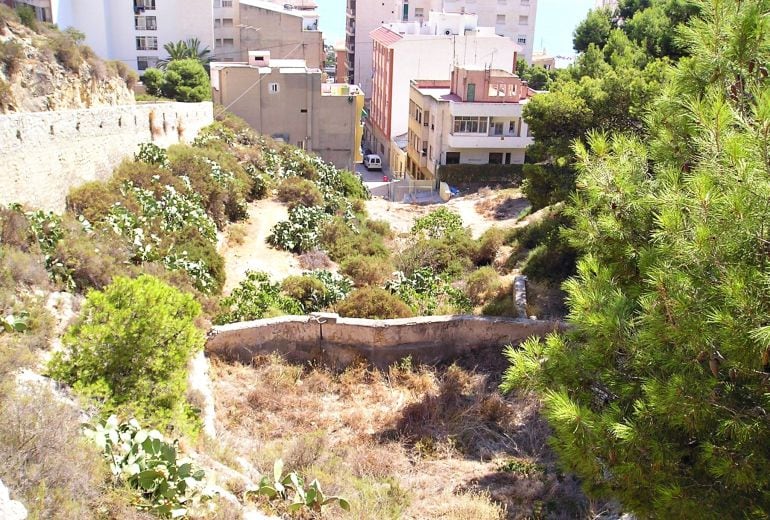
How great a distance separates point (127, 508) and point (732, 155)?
213 inches

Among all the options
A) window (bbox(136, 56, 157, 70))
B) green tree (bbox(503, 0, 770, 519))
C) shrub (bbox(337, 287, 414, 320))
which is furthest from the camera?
window (bbox(136, 56, 157, 70))

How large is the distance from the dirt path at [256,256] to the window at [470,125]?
1603cm

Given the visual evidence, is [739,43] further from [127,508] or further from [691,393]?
[127,508]

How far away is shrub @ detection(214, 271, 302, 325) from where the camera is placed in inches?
510

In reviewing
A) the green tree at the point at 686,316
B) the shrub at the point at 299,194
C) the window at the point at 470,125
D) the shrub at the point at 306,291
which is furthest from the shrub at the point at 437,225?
the green tree at the point at 686,316

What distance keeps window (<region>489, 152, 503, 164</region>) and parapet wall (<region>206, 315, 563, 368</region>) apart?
24945 mm

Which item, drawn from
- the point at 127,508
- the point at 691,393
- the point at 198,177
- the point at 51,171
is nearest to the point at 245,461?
the point at 127,508

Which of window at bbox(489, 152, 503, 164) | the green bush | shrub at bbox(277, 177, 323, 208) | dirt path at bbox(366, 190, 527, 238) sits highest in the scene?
shrub at bbox(277, 177, 323, 208)

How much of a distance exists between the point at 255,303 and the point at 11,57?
15.1m

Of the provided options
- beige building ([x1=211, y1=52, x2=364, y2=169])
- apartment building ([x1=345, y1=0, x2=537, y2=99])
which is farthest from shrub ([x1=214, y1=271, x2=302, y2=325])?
apartment building ([x1=345, y1=0, x2=537, y2=99])

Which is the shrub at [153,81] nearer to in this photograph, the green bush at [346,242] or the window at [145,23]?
the window at [145,23]

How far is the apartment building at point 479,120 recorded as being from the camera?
115 ft

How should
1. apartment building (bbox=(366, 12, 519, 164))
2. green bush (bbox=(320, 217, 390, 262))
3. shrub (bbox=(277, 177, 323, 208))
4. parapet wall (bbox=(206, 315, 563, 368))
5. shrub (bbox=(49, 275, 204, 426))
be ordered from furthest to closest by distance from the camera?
apartment building (bbox=(366, 12, 519, 164))
shrub (bbox=(277, 177, 323, 208))
green bush (bbox=(320, 217, 390, 262))
parapet wall (bbox=(206, 315, 563, 368))
shrub (bbox=(49, 275, 204, 426))

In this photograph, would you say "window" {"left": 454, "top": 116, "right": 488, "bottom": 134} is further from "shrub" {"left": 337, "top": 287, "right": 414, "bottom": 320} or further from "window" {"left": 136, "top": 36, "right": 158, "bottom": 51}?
"window" {"left": 136, "top": 36, "right": 158, "bottom": 51}
